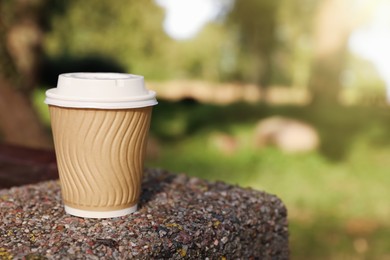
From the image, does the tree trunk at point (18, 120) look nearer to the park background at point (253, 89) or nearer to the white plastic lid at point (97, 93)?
the park background at point (253, 89)

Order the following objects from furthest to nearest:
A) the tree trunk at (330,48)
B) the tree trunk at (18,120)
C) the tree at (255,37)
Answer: the tree at (255,37) < the tree trunk at (330,48) < the tree trunk at (18,120)

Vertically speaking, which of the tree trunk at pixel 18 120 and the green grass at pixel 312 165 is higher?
the tree trunk at pixel 18 120

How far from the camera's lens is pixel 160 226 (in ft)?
9.07

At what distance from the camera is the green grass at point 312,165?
7477 millimetres

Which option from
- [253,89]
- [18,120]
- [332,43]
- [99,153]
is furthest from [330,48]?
[99,153]

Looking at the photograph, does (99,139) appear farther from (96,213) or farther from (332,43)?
(332,43)

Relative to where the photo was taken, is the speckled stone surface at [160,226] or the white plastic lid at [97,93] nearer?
the speckled stone surface at [160,226]

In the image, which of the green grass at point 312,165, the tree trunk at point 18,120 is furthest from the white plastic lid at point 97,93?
the green grass at point 312,165

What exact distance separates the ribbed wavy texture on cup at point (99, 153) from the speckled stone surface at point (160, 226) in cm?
10

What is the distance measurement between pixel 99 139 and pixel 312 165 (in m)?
6.81

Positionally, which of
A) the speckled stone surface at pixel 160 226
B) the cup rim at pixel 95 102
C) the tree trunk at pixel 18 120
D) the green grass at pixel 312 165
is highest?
the cup rim at pixel 95 102

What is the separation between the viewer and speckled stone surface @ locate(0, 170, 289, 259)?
253 cm

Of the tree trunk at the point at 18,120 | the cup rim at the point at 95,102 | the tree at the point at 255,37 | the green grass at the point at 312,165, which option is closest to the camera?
the cup rim at the point at 95,102

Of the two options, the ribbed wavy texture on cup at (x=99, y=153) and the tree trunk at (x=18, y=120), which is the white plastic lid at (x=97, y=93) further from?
the tree trunk at (x=18, y=120)
